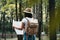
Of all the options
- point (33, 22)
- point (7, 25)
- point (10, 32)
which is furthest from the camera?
point (10, 32)

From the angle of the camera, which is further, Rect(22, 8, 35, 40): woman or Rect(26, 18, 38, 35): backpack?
Rect(22, 8, 35, 40): woman

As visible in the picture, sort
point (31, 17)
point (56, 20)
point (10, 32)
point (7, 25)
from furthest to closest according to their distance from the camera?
point (10, 32), point (7, 25), point (31, 17), point (56, 20)

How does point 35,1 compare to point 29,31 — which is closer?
point 35,1

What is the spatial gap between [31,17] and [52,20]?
3557 millimetres

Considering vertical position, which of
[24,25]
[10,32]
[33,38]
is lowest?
[10,32]

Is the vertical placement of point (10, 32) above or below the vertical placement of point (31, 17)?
below

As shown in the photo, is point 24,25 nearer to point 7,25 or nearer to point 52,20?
point 52,20

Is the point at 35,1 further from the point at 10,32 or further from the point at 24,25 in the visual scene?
the point at 10,32

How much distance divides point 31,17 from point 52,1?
130 inches

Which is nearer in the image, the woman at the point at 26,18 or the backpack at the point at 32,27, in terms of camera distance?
the backpack at the point at 32,27

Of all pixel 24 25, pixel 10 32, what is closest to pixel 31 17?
pixel 24 25

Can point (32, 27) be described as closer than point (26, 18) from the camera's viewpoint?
Yes

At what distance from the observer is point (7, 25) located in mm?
15641

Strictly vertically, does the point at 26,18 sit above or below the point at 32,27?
above
